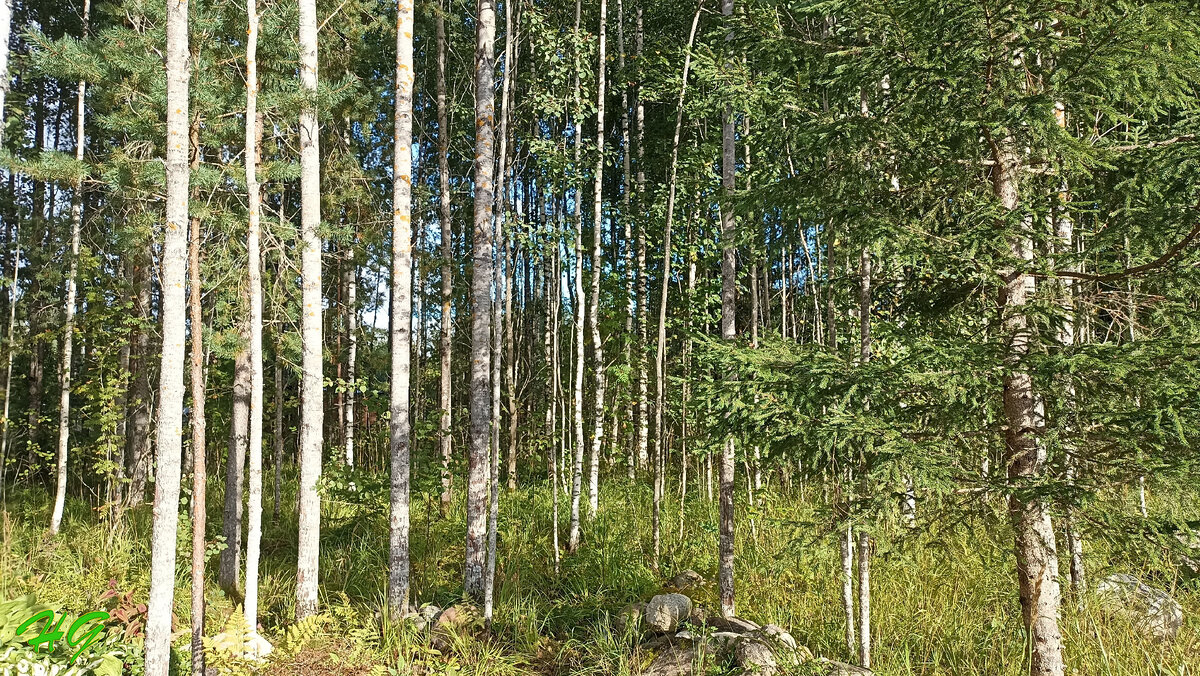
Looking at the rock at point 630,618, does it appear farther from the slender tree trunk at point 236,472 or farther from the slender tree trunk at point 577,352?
the slender tree trunk at point 236,472

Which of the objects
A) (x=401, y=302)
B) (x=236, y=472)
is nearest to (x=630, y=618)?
(x=401, y=302)

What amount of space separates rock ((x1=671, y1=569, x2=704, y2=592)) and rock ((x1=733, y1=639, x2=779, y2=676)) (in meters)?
1.74

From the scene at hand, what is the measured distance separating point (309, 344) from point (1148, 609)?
6.98 metres

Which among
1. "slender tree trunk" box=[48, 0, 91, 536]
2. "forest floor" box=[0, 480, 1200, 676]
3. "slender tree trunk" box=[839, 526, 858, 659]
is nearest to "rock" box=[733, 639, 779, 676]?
"forest floor" box=[0, 480, 1200, 676]

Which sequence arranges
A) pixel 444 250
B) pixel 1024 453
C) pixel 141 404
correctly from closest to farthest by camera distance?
pixel 1024 453, pixel 141 404, pixel 444 250

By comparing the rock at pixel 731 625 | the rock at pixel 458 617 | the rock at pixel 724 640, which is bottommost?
the rock at pixel 458 617

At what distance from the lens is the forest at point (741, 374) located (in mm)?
3250

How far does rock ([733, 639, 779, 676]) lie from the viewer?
4234 millimetres

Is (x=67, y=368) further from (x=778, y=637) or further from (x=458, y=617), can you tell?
(x=778, y=637)

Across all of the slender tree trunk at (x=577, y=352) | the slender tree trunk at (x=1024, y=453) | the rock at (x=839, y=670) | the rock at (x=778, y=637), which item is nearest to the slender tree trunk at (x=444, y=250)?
the slender tree trunk at (x=577, y=352)

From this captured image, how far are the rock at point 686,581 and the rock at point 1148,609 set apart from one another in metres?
3.22

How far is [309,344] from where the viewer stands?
581 centimetres

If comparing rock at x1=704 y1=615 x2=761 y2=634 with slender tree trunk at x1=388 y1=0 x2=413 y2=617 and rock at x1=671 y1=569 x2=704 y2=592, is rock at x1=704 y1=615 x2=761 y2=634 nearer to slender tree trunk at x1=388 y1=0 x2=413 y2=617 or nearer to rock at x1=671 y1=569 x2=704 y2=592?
rock at x1=671 y1=569 x2=704 y2=592

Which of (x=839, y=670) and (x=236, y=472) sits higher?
(x=236, y=472)
